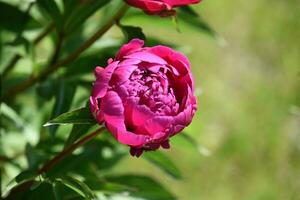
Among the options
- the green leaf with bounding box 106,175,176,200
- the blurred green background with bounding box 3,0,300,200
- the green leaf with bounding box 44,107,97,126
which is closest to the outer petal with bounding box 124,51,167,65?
the green leaf with bounding box 44,107,97,126

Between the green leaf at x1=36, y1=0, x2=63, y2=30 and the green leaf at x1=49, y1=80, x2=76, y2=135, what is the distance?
0.38ft

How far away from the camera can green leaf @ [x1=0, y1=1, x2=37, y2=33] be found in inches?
58.0

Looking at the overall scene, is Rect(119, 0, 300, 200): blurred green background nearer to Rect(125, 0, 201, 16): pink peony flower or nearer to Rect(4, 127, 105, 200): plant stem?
Rect(4, 127, 105, 200): plant stem

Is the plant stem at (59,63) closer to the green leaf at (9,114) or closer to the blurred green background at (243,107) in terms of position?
the green leaf at (9,114)

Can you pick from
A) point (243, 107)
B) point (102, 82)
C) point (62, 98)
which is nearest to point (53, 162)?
point (62, 98)

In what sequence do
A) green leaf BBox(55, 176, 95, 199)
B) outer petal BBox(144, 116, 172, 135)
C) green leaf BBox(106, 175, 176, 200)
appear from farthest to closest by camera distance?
green leaf BBox(106, 175, 176, 200) → green leaf BBox(55, 176, 95, 199) → outer petal BBox(144, 116, 172, 135)

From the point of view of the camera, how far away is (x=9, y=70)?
1524 mm

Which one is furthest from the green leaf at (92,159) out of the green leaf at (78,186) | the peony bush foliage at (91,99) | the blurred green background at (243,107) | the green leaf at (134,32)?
the blurred green background at (243,107)

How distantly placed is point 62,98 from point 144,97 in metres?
0.43

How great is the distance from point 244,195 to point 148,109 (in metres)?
1.77

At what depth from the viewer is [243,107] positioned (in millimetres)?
2875

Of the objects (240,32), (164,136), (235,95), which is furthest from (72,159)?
(240,32)

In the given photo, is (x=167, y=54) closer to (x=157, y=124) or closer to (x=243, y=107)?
(x=157, y=124)

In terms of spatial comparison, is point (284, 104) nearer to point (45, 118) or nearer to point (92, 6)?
point (45, 118)
